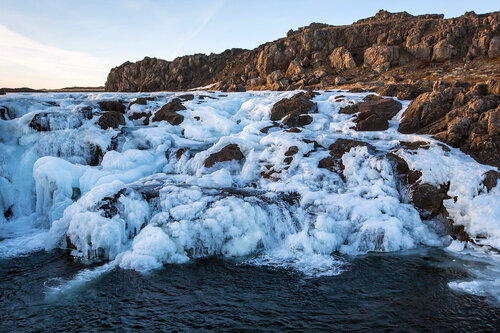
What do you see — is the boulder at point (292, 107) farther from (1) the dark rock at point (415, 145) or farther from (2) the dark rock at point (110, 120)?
(2) the dark rock at point (110, 120)

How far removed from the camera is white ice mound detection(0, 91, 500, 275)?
12289mm

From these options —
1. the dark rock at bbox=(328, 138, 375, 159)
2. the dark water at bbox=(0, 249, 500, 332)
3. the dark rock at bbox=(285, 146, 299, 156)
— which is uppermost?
the dark rock at bbox=(328, 138, 375, 159)

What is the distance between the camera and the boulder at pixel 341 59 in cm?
4900

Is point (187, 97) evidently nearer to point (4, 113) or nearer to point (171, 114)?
point (171, 114)

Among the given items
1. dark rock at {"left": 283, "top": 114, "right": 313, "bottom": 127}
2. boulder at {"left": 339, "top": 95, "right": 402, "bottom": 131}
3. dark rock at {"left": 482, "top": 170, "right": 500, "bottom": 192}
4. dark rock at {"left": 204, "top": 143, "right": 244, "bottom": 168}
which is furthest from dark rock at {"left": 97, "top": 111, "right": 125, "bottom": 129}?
dark rock at {"left": 482, "top": 170, "right": 500, "bottom": 192}

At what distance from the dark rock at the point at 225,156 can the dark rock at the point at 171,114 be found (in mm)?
7771

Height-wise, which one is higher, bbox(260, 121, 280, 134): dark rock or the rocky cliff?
the rocky cliff

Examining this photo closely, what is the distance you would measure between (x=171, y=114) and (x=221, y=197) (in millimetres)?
13383

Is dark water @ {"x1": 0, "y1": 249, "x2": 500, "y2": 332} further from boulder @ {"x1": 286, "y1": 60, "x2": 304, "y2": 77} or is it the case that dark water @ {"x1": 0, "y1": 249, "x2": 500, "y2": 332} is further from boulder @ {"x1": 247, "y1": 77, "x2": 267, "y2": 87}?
boulder @ {"x1": 247, "y1": 77, "x2": 267, "y2": 87}

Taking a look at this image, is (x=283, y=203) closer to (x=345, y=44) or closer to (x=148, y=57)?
(x=345, y=44)

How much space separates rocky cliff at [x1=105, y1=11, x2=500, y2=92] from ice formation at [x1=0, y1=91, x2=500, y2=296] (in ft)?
78.4

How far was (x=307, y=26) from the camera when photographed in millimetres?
64312

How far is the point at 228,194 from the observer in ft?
47.2

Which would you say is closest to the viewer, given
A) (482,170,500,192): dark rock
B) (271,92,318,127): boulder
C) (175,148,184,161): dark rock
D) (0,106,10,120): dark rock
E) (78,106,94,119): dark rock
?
(482,170,500,192): dark rock
